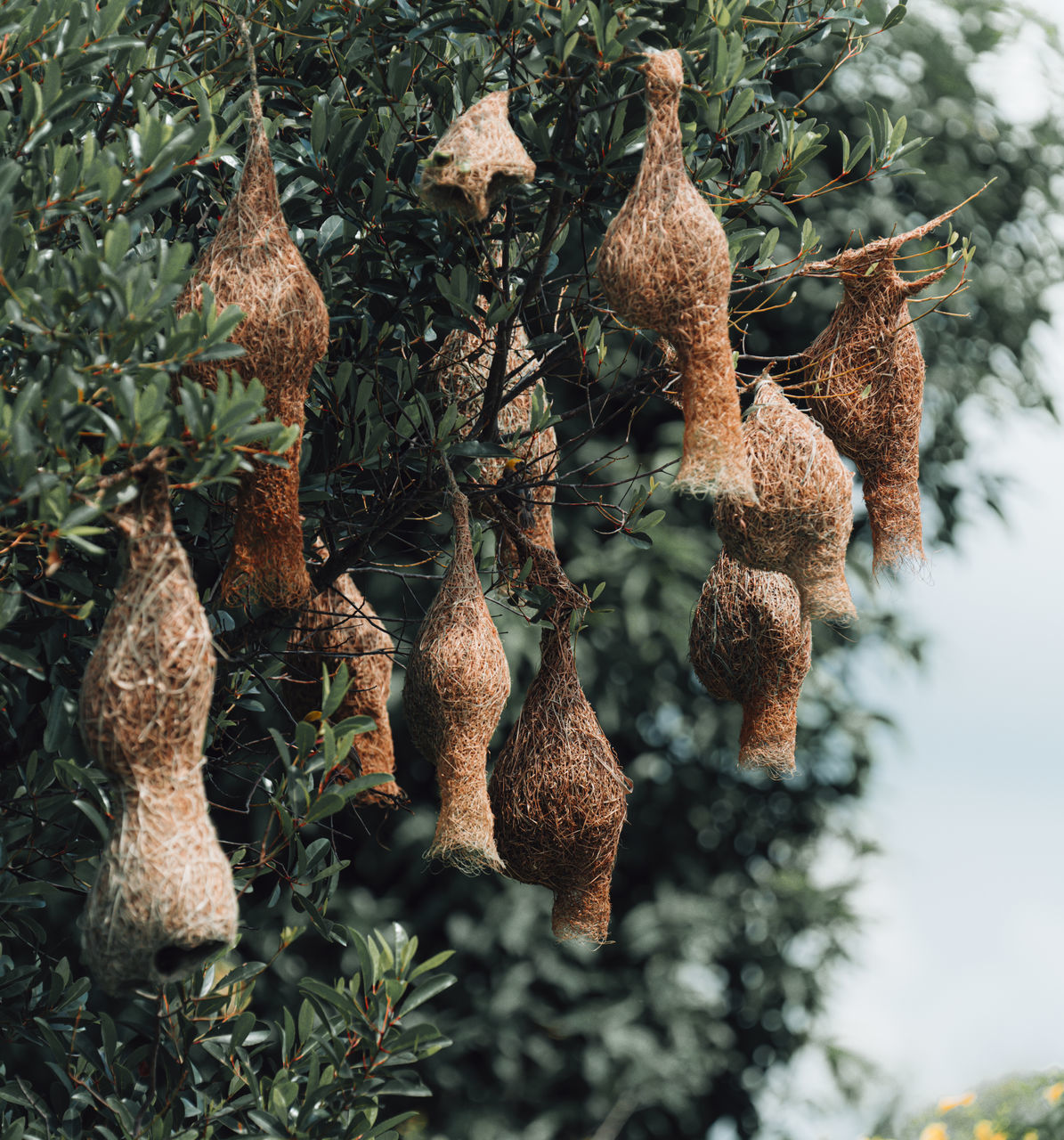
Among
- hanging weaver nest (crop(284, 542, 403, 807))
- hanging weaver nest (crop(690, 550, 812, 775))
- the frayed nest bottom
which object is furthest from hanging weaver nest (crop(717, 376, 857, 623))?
hanging weaver nest (crop(284, 542, 403, 807))

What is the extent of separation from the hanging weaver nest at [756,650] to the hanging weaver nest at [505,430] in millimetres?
350

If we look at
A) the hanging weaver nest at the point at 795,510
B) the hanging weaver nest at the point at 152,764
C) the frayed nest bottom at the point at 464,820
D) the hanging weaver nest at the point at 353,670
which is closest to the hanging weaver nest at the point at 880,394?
the hanging weaver nest at the point at 795,510

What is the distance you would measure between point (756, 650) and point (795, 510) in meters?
0.44

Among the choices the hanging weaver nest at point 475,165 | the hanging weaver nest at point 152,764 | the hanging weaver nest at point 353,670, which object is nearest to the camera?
the hanging weaver nest at point 152,764

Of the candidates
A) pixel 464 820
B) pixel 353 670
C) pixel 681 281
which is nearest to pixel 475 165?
pixel 681 281

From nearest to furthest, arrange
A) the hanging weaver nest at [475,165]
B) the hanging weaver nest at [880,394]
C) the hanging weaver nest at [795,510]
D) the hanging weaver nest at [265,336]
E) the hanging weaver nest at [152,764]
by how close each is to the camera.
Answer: the hanging weaver nest at [152,764]
the hanging weaver nest at [475,165]
the hanging weaver nest at [265,336]
the hanging weaver nest at [795,510]
the hanging weaver nest at [880,394]

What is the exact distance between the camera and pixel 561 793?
242 cm

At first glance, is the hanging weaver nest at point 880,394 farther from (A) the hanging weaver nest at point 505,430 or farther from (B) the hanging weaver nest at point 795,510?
(A) the hanging weaver nest at point 505,430

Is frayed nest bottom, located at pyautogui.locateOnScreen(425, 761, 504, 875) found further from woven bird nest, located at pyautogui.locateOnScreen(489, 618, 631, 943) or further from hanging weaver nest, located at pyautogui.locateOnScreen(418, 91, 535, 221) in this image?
hanging weaver nest, located at pyautogui.locateOnScreen(418, 91, 535, 221)

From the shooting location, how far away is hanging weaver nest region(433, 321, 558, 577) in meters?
A: 2.50

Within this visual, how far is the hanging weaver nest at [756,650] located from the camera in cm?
250

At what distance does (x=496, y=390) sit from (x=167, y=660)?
2.62 feet

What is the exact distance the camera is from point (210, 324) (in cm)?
169

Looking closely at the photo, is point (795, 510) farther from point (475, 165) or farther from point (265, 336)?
point (265, 336)
